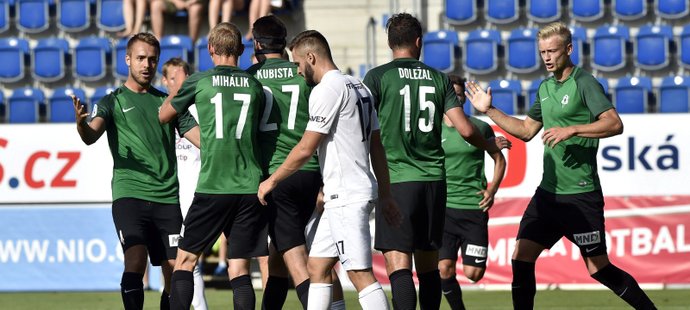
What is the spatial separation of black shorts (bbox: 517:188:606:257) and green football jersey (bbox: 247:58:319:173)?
170 cm

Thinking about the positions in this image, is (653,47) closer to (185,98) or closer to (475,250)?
(475,250)

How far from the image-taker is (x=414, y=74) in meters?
7.46

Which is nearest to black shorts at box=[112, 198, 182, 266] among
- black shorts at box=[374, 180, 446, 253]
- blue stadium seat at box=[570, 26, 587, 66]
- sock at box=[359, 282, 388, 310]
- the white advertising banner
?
black shorts at box=[374, 180, 446, 253]

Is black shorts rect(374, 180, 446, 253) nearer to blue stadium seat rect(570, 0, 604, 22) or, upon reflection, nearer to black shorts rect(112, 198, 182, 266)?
black shorts rect(112, 198, 182, 266)

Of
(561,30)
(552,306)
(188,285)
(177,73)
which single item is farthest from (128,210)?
(552,306)

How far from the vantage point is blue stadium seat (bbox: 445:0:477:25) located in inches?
720

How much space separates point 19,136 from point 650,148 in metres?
7.08

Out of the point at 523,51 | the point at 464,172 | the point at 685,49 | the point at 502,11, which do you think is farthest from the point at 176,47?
the point at 464,172

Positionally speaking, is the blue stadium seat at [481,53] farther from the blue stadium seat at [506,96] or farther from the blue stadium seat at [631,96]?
the blue stadium seat at [631,96]

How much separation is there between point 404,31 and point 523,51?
10.3 m

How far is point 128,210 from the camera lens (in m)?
7.93

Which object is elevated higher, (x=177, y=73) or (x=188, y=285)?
(x=177, y=73)

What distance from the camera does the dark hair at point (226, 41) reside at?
7.27m

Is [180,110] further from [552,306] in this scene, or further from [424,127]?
[552,306]
